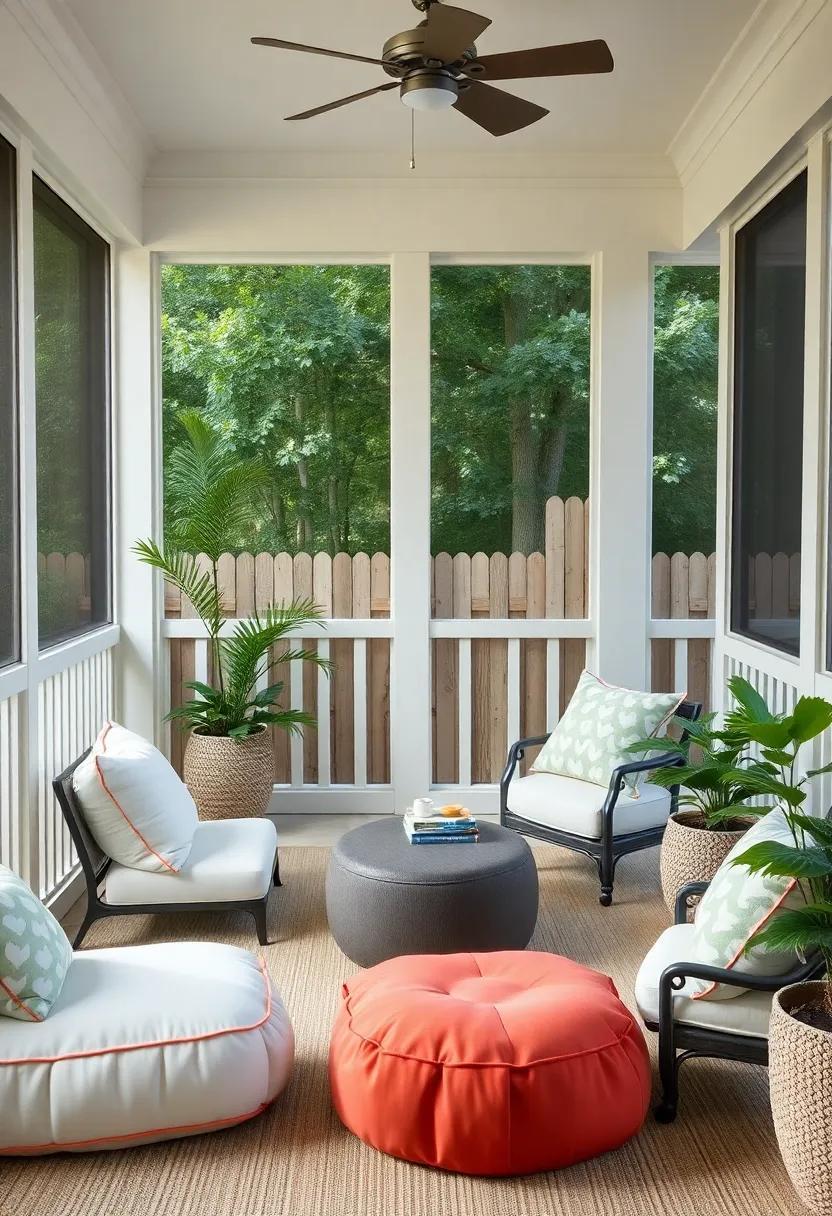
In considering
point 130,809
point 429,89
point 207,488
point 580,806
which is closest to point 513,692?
point 580,806

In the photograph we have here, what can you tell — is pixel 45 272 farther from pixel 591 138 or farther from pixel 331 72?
pixel 591 138

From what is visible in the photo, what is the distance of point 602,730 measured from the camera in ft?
14.8

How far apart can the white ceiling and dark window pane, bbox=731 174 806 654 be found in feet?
2.14

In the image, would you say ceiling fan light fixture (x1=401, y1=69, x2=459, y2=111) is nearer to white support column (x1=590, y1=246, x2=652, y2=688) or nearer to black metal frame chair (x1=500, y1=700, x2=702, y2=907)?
white support column (x1=590, y1=246, x2=652, y2=688)

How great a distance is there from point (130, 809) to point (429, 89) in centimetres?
240

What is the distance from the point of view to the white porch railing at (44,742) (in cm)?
359

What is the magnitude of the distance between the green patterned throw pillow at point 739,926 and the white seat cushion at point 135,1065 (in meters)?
1.04

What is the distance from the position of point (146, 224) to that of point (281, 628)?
2021 mm

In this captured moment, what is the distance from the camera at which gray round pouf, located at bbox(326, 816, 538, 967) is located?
3338 mm

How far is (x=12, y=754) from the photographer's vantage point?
11.9 feet

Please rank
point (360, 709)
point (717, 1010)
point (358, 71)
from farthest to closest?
point (360, 709) < point (358, 71) < point (717, 1010)

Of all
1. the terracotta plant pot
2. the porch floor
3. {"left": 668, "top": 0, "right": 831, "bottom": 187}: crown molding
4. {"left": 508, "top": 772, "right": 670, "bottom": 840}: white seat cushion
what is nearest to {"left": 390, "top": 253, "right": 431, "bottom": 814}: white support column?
{"left": 508, "top": 772, "right": 670, "bottom": 840}: white seat cushion

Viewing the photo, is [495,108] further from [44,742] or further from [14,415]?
[44,742]

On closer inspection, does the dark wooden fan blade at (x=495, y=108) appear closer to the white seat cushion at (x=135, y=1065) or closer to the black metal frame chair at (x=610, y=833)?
the black metal frame chair at (x=610, y=833)
